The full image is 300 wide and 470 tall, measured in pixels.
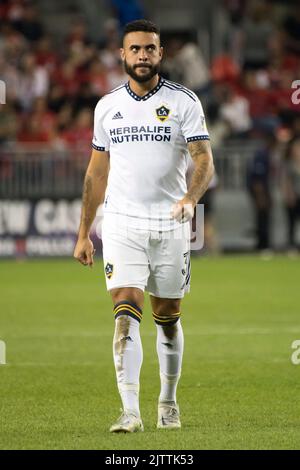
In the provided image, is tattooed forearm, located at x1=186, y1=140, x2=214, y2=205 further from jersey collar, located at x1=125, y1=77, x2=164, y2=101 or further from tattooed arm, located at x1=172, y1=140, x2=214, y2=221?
jersey collar, located at x1=125, y1=77, x2=164, y2=101

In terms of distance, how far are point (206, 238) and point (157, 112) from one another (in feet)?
47.7

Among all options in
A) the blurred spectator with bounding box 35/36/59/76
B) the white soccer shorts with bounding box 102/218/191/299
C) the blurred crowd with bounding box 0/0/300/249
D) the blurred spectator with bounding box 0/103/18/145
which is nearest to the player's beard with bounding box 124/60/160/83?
the white soccer shorts with bounding box 102/218/191/299

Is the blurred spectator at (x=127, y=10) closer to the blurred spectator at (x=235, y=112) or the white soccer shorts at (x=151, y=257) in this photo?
the blurred spectator at (x=235, y=112)

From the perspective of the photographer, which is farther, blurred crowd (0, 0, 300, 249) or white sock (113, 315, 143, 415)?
blurred crowd (0, 0, 300, 249)

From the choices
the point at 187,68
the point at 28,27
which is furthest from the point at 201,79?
the point at 28,27

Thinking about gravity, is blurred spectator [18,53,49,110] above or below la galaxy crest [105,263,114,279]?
above

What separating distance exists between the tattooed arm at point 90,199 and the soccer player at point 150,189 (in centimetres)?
2

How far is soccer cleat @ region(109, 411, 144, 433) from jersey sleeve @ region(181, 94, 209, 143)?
180 cm

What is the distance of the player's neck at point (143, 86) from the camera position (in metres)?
8.40

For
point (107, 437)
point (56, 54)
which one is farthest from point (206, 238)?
point (107, 437)

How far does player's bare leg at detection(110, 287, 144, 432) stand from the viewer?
798 centimetres

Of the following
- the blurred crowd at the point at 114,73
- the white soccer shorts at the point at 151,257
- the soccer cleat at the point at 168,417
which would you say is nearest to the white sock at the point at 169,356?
the soccer cleat at the point at 168,417

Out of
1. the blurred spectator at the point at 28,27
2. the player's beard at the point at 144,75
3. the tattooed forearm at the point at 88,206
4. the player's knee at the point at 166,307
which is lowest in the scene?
the player's knee at the point at 166,307

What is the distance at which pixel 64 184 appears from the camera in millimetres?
22422
